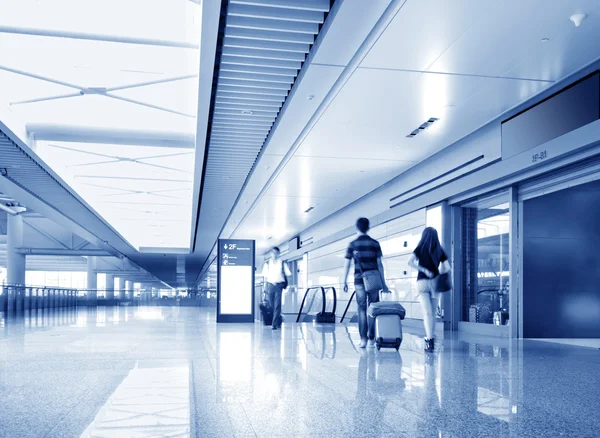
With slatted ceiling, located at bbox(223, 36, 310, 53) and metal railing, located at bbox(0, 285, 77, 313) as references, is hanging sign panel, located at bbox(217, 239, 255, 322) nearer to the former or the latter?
slatted ceiling, located at bbox(223, 36, 310, 53)

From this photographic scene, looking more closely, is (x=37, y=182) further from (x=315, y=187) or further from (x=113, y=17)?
(x=113, y=17)

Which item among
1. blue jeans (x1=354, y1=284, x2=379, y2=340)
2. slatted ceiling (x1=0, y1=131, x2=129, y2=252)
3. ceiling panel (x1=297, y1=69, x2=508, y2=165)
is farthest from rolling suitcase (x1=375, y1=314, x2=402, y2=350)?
slatted ceiling (x1=0, y1=131, x2=129, y2=252)

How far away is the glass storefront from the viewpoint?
12422mm

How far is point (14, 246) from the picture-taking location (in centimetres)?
3847

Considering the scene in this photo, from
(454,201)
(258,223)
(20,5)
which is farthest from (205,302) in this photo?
(20,5)

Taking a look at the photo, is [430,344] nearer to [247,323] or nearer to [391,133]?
[391,133]

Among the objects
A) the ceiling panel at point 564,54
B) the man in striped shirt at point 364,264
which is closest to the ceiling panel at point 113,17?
the man in striped shirt at point 364,264

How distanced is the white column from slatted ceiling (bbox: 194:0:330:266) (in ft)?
90.3

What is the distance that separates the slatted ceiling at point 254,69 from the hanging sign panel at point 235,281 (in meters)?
3.85

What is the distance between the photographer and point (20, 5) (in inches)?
352

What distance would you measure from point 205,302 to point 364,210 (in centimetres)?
2844

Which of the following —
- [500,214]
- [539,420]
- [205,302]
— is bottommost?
[205,302]

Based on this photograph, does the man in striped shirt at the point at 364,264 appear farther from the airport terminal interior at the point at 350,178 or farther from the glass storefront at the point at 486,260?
the glass storefront at the point at 486,260

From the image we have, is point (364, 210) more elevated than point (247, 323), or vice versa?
point (364, 210)
